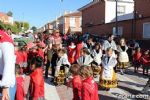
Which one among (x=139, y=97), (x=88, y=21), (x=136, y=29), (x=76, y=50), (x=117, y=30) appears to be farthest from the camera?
(x=88, y=21)

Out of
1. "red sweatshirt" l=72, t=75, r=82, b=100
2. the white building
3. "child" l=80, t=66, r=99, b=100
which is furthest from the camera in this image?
the white building

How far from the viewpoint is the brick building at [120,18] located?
31000 millimetres

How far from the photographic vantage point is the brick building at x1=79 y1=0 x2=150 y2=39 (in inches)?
1220

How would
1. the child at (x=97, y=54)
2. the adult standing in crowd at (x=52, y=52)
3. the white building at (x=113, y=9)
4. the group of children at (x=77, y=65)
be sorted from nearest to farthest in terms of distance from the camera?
the group of children at (x=77, y=65) → the adult standing in crowd at (x=52, y=52) → the child at (x=97, y=54) → the white building at (x=113, y=9)

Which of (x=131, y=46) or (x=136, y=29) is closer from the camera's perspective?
(x=131, y=46)

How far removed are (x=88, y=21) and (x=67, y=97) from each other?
4260cm

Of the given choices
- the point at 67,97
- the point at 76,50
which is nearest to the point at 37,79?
the point at 67,97

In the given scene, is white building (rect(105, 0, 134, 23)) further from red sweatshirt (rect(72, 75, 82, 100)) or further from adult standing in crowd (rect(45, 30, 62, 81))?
red sweatshirt (rect(72, 75, 82, 100))

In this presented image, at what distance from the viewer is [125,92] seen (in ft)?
41.8

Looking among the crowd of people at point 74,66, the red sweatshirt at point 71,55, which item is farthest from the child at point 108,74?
the red sweatshirt at point 71,55

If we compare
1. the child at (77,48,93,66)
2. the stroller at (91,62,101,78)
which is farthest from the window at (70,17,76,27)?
the child at (77,48,93,66)

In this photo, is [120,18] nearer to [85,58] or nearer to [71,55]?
[71,55]

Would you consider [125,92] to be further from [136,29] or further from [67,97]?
[136,29]

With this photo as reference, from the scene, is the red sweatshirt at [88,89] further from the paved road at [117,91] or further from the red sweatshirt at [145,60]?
the red sweatshirt at [145,60]
